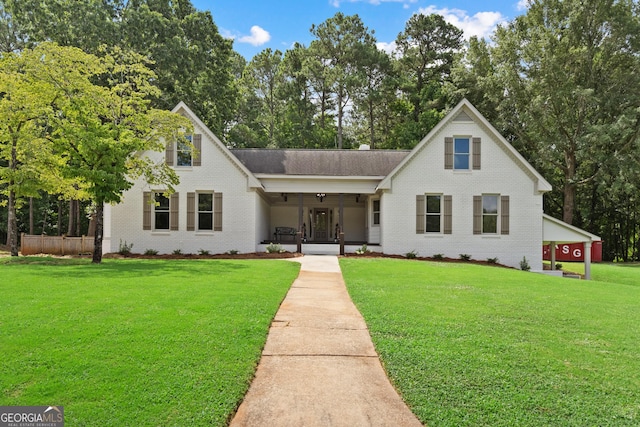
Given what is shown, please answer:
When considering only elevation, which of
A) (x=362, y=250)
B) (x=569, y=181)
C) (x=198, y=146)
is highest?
(x=198, y=146)

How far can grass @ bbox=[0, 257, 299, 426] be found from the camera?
3469 millimetres

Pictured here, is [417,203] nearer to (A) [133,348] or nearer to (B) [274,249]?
(B) [274,249]

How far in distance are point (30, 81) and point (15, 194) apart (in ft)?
16.4

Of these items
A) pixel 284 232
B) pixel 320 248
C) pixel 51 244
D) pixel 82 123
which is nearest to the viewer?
pixel 82 123

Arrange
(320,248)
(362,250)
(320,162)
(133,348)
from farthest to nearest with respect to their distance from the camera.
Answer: (320,162)
(320,248)
(362,250)
(133,348)

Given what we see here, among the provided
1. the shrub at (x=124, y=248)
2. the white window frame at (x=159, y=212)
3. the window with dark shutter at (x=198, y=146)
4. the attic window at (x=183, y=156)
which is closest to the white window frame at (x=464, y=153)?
the window with dark shutter at (x=198, y=146)

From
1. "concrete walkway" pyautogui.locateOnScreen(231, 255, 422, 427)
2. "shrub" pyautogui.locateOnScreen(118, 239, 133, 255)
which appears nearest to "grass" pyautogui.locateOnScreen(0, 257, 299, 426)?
"concrete walkway" pyautogui.locateOnScreen(231, 255, 422, 427)

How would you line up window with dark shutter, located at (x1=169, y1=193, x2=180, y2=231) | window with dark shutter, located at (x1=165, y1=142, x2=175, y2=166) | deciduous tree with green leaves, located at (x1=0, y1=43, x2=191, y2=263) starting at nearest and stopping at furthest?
deciduous tree with green leaves, located at (x1=0, y1=43, x2=191, y2=263) → window with dark shutter, located at (x1=169, y1=193, x2=180, y2=231) → window with dark shutter, located at (x1=165, y1=142, x2=175, y2=166)

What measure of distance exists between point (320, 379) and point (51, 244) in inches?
831

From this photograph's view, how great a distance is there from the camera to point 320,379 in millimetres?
4195

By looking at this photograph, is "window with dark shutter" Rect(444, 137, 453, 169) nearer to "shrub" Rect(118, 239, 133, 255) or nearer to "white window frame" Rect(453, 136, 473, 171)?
"white window frame" Rect(453, 136, 473, 171)

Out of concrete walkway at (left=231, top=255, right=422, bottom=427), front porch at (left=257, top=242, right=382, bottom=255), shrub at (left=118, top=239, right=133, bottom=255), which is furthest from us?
front porch at (left=257, top=242, right=382, bottom=255)

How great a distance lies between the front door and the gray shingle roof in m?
4.11

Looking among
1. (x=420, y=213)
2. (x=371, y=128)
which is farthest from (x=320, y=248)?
(x=371, y=128)
